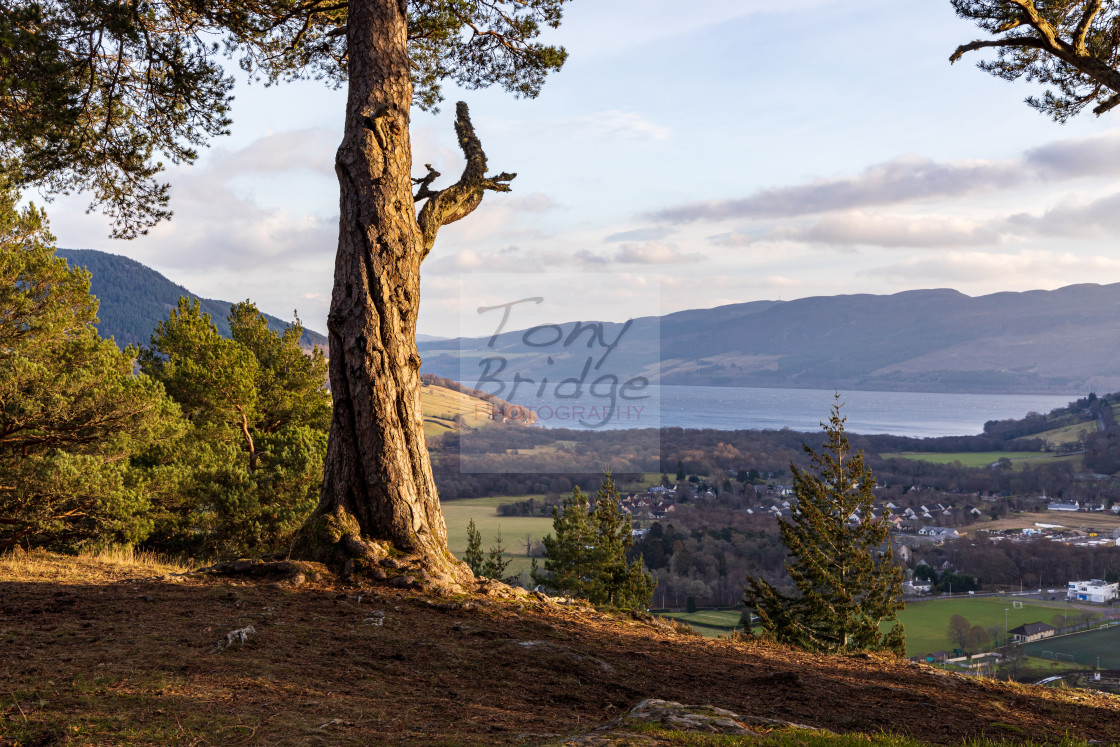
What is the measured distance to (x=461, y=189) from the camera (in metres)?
7.70

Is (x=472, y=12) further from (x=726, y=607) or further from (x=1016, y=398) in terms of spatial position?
(x=1016, y=398)

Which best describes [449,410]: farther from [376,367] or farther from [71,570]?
[376,367]

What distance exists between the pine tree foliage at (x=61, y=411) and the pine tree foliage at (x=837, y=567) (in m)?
17.0

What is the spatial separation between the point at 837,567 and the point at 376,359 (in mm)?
20069

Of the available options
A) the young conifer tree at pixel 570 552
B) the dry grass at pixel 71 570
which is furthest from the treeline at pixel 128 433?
the young conifer tree at pixel 570 552

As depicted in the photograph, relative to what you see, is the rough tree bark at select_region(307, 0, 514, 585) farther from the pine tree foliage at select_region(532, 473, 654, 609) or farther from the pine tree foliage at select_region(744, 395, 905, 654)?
the pine tree foliage at select_region(532, 473, 654, 609)

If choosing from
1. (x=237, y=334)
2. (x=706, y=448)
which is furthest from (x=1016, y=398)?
(x=237, y=334)

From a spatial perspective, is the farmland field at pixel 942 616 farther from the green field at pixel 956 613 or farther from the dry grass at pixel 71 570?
the dry grass at pixel 71 570

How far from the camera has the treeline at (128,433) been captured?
12203mm

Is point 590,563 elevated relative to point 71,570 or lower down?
lower down

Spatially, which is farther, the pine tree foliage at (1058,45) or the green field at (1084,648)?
the green field at (1084,648)

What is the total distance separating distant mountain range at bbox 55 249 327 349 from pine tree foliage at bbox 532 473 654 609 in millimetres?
110619

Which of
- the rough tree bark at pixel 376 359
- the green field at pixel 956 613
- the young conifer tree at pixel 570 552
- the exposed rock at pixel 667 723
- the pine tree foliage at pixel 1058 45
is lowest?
the green field at pixel 956 613

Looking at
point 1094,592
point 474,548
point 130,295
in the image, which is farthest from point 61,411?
point 130,295
